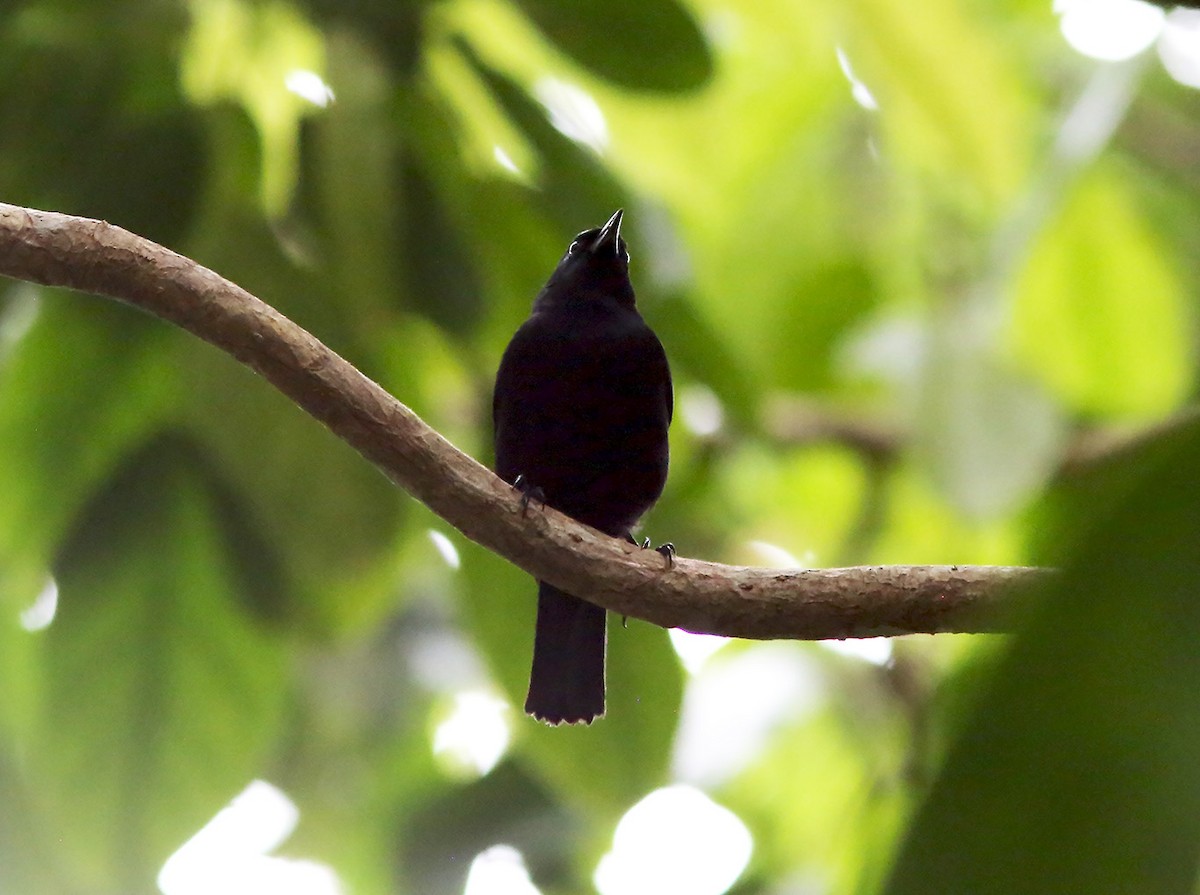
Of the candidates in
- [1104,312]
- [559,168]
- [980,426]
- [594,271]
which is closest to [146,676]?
[559,168]

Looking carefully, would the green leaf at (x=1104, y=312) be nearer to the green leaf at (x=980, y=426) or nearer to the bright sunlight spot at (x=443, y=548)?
the green leaf at (x=980, y=426)

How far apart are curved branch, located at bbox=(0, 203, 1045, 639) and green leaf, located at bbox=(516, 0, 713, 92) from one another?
33.9 inches

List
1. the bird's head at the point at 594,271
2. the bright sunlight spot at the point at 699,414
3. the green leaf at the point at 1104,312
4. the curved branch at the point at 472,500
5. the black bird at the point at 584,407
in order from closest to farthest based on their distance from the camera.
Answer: the curved branch at the point at 472,500 < the bird's head at the point at 594,271 < the black bird at the point at 584,407 < the bright sunlight spot at the point at 699,414 < the green leaf at the point at 1104,312

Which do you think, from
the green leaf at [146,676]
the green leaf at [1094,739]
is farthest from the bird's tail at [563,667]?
the green leaf at [1094,739]

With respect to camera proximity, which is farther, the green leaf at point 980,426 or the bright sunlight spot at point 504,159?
the green leaf at point 980,426

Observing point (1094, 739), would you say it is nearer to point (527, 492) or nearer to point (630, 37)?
point (527, 492)

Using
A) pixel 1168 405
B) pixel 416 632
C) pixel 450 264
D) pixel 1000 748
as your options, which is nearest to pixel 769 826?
pixel 416 632

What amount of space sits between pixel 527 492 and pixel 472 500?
0.41 m

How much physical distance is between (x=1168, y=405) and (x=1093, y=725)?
2.91 metres

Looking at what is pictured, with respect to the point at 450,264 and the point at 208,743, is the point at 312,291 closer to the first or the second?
A: the point at 450,264

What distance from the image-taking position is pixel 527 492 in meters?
2.01

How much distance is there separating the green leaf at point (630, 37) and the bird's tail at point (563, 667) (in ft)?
2.86

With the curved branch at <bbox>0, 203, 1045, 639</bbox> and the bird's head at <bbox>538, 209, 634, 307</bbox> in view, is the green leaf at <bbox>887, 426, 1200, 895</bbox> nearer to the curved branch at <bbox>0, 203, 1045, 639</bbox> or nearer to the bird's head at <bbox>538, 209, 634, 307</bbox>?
the curved branch at <bbox>0, 203, 1045, 639</bbox>

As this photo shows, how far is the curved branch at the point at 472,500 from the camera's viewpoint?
147 centimetres
